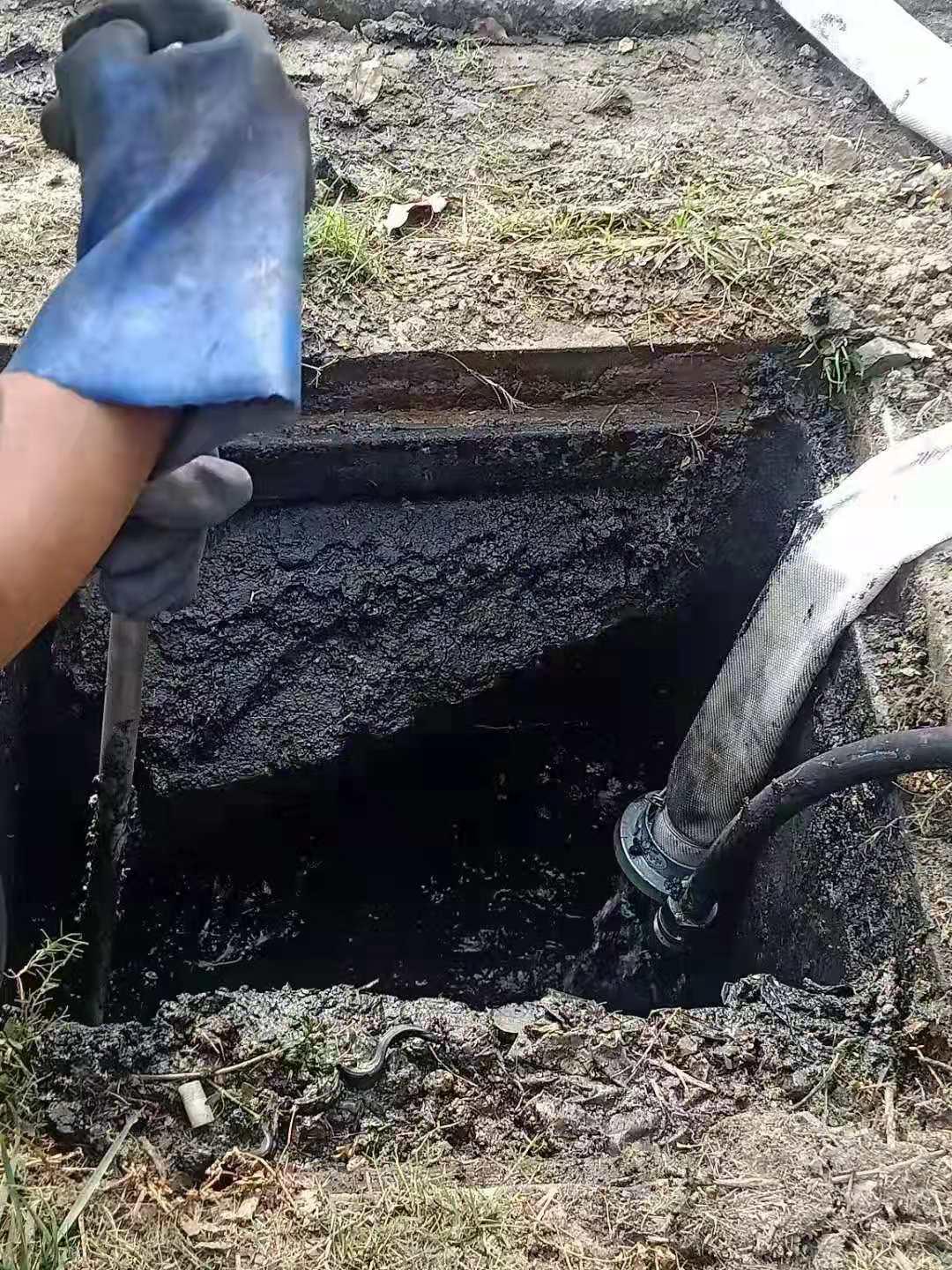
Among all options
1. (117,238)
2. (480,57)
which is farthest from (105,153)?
(480,57)

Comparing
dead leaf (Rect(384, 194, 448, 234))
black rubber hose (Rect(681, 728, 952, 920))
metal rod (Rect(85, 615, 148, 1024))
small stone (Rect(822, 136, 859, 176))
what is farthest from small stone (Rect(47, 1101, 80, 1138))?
small stone (Rect(822, 136, 859, 176))

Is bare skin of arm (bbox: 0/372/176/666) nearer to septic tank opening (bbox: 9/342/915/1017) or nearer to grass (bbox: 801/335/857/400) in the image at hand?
septic tank opening (bbox: 9/342/915/1017)

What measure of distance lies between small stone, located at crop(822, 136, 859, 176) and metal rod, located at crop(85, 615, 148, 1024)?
7.29ft

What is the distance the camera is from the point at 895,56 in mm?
2648

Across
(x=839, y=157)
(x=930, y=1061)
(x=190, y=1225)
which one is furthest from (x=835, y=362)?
(x=190, y=1225)

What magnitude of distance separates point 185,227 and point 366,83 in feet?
7.31

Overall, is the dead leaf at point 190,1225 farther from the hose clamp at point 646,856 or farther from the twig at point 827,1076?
the hose clamp at point 646,856

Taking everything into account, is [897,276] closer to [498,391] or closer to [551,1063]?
[498,391]

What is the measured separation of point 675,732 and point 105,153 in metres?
2.10

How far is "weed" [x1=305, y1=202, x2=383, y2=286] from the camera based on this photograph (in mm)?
2189

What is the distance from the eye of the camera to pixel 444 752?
8.30 feet

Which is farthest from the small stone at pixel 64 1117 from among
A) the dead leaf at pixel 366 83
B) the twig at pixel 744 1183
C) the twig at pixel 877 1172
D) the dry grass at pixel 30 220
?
the dead leaf at pixel 366 83

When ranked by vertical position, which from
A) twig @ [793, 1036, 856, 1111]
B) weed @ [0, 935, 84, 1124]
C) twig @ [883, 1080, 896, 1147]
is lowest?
weed @ [0, 935, 84, 1124]

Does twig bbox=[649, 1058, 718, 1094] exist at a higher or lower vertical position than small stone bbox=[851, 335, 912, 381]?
lower
